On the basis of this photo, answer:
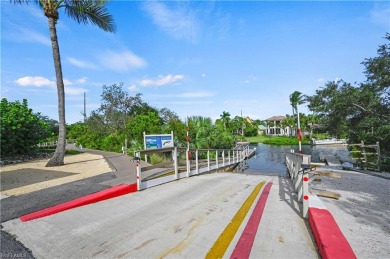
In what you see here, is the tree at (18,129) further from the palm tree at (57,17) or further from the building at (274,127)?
the building at (274,127)

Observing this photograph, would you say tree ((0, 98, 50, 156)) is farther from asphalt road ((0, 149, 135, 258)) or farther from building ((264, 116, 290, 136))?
building ((264, 116, 290, 136))

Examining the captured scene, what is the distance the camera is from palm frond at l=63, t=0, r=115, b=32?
12.5 metres

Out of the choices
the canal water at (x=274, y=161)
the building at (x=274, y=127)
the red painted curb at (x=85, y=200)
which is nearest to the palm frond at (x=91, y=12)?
the red painted curb at (x=85, y=200)

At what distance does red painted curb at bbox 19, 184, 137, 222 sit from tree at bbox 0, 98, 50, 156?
12161 millimetres

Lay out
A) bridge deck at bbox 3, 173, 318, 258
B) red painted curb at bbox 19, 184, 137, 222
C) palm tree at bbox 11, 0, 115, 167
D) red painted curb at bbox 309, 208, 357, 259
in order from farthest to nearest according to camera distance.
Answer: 1. palm tree at bbox 11, 0, 115, 167
2. red painted curb at bbox 19, 184, 137, 222
3. bridge deck at bbox 3, 173, 318, 258
4. red painted curb at bbox 309, 208, 357, 259

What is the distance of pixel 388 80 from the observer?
1650 centimetres

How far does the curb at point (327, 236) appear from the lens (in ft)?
8.86

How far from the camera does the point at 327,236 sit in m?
3.08

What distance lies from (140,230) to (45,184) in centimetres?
548

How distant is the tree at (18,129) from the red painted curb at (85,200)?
479 inches

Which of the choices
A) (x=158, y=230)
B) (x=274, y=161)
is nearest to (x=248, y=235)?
(x=158, y=230)

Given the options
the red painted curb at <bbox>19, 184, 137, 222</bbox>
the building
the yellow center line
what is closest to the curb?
the yellow center line

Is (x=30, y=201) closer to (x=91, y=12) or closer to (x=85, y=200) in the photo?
(x=85, y=200)

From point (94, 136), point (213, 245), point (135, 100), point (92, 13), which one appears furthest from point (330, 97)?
point (94, 136)
